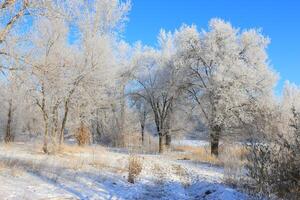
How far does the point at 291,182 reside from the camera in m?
7.78

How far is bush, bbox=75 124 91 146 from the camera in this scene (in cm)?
2998

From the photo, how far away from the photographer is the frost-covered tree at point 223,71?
27922 mm

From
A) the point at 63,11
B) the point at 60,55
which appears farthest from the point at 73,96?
the point at 63,11

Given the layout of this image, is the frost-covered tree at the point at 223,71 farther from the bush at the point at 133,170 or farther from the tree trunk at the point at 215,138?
the bush at the point at 133,170

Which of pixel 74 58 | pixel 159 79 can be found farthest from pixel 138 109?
pixel 74 58

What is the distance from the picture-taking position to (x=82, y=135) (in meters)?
30.1

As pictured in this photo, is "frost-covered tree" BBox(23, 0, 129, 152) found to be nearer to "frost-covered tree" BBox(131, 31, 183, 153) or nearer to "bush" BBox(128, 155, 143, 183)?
"bush" BBox(128, 155, 143, 183)

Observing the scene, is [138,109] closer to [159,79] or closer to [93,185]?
[159,79]

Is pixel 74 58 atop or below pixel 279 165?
atop

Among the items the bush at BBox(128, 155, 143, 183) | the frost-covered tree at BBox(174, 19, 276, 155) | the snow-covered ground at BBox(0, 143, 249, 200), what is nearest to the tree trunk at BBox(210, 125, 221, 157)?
the frost-covered tree at BBox(174, 19, 276, 155)

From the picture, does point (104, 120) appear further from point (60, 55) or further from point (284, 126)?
point (284, 126)

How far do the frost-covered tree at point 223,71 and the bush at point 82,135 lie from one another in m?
8.01

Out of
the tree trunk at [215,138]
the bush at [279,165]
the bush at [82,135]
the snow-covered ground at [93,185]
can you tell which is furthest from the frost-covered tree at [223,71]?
Result: the bush at [279,165]

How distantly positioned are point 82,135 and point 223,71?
10.6 m
